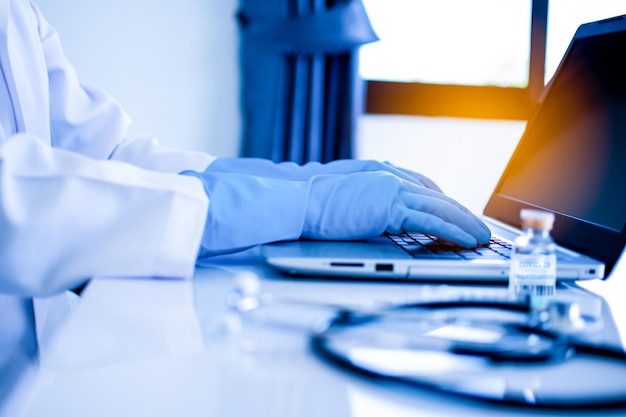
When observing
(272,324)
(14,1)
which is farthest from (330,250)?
(14,1)

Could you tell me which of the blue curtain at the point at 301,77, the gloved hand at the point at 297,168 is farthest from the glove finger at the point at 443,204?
the blue curtain at the point at 301,77

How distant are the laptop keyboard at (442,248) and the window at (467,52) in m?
1.44

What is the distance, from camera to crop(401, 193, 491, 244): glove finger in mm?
792

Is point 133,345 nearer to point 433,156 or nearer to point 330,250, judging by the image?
point 330,250

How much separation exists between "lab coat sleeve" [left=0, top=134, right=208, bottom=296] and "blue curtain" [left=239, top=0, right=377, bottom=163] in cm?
140

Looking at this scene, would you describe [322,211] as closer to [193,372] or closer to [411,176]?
[411,176]

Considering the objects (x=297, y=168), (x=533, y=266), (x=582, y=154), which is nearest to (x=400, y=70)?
(x=297, y=168)

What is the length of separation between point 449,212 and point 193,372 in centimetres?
47

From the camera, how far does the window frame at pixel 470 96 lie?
7.34 feet

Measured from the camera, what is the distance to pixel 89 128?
122 centimetres

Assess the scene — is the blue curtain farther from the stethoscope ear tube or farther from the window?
the stethoscope ear tube

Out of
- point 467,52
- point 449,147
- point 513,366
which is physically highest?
point 467,52

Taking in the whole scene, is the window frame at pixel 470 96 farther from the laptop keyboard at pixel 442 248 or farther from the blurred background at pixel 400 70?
the laptop keyboard at pixel 442 248

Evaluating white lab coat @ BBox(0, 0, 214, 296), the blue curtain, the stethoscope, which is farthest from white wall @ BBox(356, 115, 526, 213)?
the stethoscope
